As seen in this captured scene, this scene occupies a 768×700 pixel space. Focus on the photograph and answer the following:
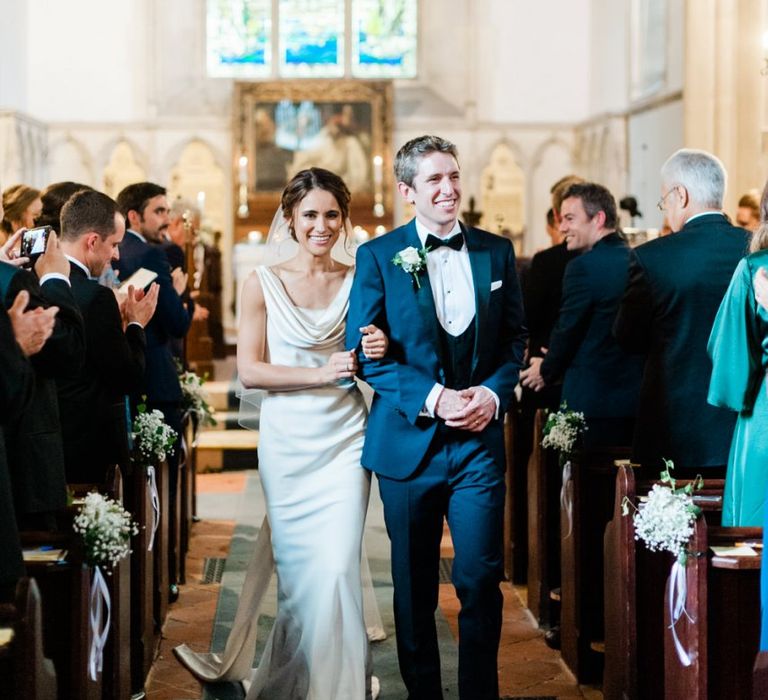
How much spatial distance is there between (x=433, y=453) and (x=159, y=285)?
88.4 inches

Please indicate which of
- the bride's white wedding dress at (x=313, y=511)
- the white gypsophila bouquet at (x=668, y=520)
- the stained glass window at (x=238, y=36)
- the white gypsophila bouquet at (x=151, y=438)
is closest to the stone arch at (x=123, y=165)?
the stained glass window at (x=238, y=36)

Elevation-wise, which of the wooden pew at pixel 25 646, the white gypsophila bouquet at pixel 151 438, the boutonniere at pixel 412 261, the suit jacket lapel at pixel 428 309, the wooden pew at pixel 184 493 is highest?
the boutonniere at pixel 412 261

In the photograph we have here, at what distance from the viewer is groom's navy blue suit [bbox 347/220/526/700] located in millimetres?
3867

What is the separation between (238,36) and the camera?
19.2 metres

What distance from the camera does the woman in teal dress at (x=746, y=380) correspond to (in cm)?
366

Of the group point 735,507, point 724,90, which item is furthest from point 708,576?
point 724,90

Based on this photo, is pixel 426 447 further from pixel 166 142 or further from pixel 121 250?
pixel 166 142

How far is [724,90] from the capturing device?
12766 millimetres

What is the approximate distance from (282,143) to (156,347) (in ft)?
42.1

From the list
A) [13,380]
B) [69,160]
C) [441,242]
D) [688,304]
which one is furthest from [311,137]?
[13,380]

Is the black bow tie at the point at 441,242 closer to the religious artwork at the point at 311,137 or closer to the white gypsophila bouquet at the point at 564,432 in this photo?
the white gypsophila bouquet at the point at 564,432

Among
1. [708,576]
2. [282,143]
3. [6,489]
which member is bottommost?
[708,576]

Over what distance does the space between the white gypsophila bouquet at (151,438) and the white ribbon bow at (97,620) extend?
130 centimetres

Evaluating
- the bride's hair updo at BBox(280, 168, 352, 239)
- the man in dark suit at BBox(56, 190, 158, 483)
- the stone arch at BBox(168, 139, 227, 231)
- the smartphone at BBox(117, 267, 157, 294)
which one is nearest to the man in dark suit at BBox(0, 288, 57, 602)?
the man in dark suit at BBox(56, 190, 158, 483)
